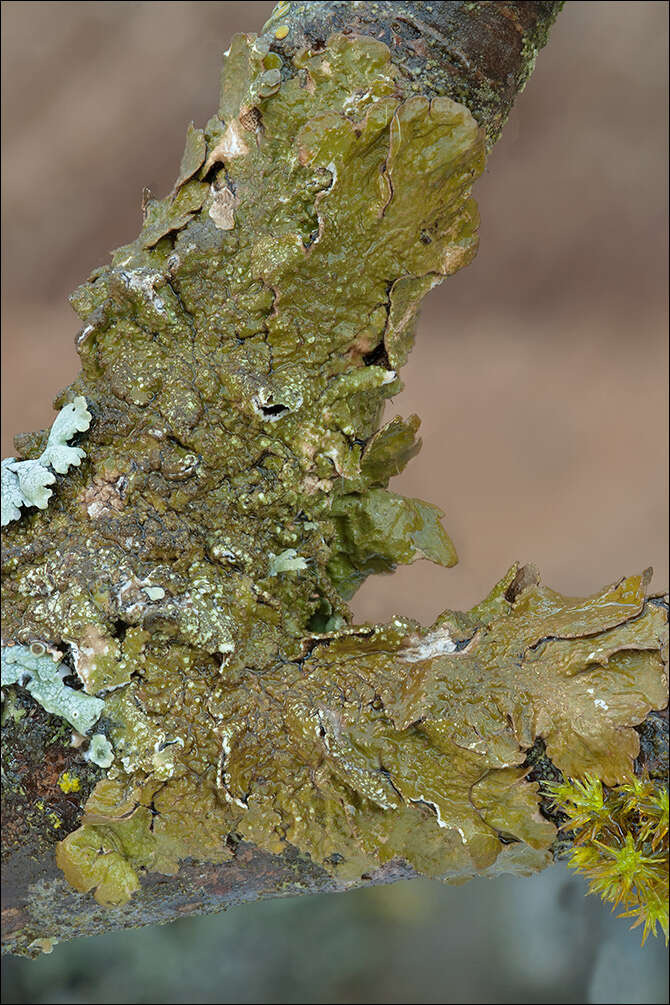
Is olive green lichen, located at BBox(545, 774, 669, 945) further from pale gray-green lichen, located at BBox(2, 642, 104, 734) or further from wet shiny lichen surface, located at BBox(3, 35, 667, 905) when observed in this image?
pale gray-green lichen, located at BBox(2, 642, 104, 734)

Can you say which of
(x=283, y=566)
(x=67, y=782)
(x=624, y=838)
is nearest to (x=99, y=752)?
(x=67, y=782)

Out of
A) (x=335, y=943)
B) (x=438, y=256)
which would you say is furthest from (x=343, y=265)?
(x=335, y=943)

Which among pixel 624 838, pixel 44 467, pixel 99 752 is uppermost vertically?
pixel 44 467

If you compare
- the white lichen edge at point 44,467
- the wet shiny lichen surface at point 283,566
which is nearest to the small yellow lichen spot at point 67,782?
the wet shiny lichen surface at point 283,566

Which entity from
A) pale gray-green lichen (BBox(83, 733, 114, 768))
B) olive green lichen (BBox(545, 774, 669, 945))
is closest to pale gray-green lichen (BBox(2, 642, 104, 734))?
pale gray-green lichen (BBox(83, 733, 114, 768))

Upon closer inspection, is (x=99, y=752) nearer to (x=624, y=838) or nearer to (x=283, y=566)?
(x=283, y=566)

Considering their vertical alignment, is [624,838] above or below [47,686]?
below

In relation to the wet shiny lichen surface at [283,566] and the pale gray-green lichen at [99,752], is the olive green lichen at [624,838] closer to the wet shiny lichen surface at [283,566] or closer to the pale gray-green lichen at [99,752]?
the wet shiny lichen surface at [283,566]
